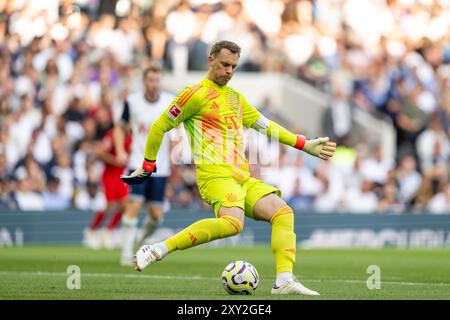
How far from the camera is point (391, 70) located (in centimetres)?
2597

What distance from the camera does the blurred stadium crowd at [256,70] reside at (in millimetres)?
22391

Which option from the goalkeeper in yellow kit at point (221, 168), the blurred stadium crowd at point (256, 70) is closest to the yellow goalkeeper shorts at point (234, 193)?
the goalkeeper in yellow kit at point (221, 168)

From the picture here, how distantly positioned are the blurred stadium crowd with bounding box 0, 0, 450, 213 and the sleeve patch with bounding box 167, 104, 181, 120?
11.2m

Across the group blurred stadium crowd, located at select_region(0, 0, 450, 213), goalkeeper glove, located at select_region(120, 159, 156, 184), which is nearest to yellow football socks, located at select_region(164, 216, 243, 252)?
goalkeeper glove, located at select_region(120, 159, 156, 184)

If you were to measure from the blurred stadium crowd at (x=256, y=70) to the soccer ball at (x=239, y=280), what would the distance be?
37.4 feet

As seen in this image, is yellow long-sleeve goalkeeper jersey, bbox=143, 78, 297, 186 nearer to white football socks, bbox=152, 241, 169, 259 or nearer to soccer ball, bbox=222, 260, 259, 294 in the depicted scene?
white football socks, bbox=152, 241, 169, 259

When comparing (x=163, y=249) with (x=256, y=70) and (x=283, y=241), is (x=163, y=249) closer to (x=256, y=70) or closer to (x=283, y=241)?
(x=283, y=241)

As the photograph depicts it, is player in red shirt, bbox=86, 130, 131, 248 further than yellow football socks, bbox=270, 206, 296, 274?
Yes

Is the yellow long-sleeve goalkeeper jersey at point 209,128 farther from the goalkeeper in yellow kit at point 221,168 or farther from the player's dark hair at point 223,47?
the player's dark hair at point 223,47

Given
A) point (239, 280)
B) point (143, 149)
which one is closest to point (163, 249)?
point (239, 280)

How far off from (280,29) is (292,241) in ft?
53.4

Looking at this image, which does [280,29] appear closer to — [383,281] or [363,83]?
[363,83]

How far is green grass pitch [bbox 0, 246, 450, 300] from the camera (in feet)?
34.6
